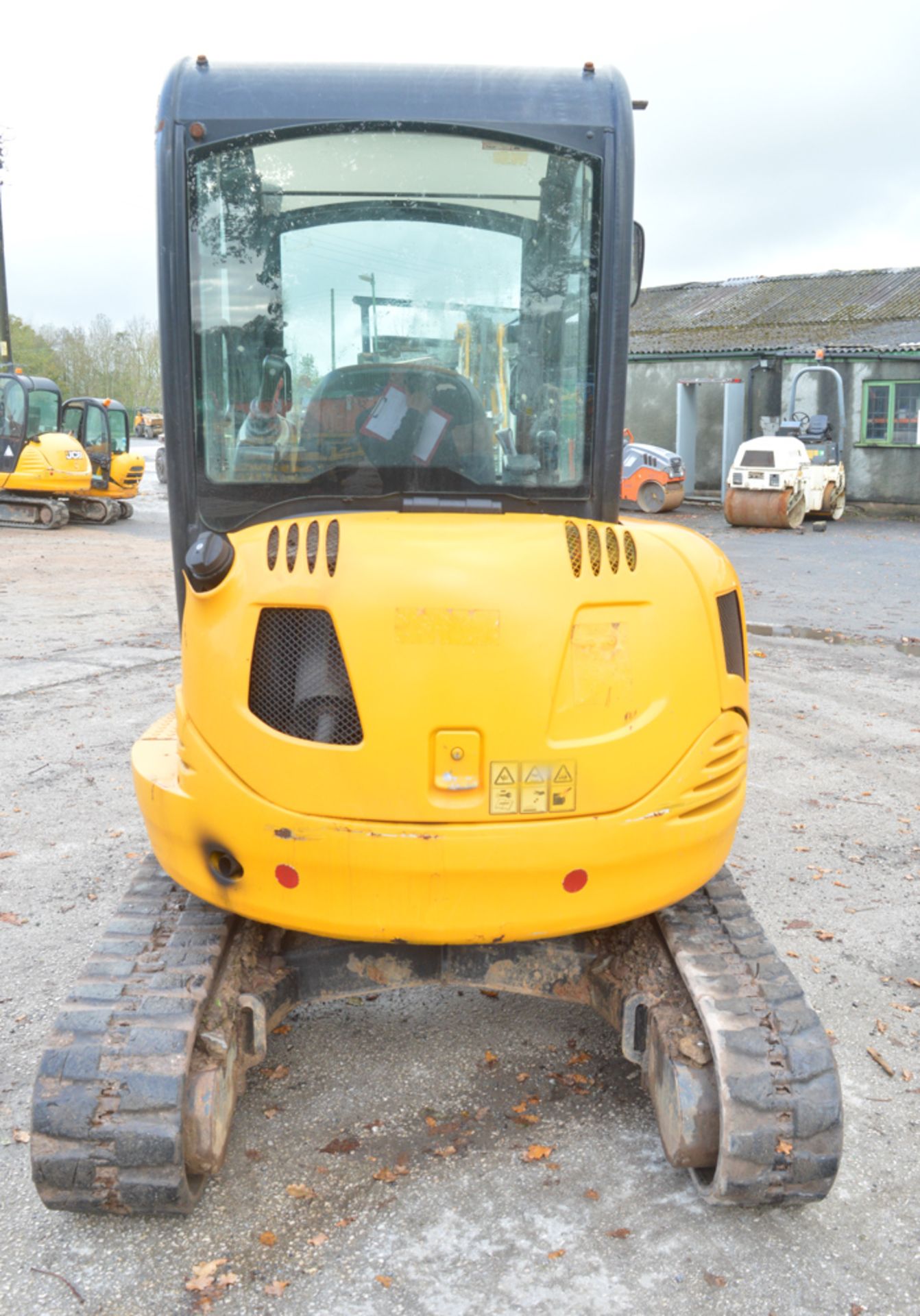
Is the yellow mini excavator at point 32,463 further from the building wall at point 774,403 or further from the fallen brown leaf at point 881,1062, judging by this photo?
the fallen brown leaf at point 881,1062

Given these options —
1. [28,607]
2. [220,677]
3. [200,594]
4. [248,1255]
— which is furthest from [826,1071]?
[28,607]

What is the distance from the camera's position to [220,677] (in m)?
2.87

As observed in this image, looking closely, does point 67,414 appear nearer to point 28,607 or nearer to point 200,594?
point 28,607

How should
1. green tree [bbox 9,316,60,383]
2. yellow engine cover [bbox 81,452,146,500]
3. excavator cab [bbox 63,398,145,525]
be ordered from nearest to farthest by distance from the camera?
excavator cab [bbox 63,398,145,525] < yellow engine cover [bbox 81,452,146,500] < green tree [bbox 9,316,60,383]

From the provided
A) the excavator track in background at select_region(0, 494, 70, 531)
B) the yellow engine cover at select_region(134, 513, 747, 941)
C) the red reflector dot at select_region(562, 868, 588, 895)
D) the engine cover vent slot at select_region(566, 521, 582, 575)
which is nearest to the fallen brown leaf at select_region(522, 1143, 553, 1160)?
the yellow engine cover at select_region(134, 513, 747, 941)

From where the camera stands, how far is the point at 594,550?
9.69 feet

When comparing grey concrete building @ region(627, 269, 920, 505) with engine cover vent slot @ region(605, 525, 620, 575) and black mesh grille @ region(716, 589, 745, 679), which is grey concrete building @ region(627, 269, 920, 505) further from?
engine cover vent slot @ region(605, 525, 620, 575)

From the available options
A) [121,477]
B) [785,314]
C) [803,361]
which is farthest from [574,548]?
[785,314]

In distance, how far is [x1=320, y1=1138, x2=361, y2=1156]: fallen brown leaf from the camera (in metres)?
3.21

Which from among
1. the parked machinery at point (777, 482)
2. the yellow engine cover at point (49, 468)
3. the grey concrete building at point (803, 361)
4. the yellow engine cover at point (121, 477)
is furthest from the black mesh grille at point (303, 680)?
the grey concrete building at point (803, 361)

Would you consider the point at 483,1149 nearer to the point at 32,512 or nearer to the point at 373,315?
the point at 373,315

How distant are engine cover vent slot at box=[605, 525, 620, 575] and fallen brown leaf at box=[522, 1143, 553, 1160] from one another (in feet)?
5.27

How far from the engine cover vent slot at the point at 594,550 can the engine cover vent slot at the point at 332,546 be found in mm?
636

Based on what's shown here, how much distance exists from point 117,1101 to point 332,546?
1.42 m
